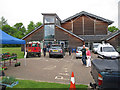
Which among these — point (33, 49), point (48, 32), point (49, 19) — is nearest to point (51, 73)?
point (33, 49)

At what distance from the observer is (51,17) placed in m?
26.4

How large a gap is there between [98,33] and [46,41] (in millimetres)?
Answer: 14186

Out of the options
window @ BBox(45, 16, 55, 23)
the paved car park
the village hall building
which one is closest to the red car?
the paved car park

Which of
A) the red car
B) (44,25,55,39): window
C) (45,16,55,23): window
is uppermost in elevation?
(45,16,55,23): window

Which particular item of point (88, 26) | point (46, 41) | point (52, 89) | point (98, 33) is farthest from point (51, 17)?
point (52, 89)

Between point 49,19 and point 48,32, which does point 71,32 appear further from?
point 49,19

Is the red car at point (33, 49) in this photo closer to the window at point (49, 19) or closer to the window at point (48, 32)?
the window at point (48, 32)

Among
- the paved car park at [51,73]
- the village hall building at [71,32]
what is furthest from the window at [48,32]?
the paved car park at [51,73]

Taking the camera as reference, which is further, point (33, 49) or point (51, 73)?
point (33, 49)

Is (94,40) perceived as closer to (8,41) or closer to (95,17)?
(95,17)

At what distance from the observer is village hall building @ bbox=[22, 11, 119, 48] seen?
85.1ft

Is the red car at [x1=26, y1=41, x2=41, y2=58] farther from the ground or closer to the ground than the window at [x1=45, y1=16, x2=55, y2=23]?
closer to the ground

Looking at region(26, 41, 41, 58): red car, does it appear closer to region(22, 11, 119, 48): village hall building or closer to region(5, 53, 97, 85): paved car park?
region(5, 53, 97, 85): paved car park

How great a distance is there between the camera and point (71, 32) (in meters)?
25.8
